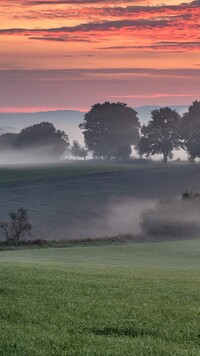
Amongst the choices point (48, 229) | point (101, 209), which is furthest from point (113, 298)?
point (101, 209)

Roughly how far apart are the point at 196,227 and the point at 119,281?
181 feet

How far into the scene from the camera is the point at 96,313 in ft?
60.8

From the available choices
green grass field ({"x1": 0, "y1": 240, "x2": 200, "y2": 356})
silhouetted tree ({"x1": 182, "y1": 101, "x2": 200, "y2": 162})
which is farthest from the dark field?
green grass field ({"x1": 0, "y1": 240, "x2": 200, "y2": 356})

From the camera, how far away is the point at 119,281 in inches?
1028

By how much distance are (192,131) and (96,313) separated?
169 meters

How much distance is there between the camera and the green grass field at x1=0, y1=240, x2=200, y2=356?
1487 centimetres

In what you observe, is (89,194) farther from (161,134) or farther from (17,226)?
(161,134)

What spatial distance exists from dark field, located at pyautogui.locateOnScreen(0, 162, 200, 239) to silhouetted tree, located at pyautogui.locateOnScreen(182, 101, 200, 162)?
52.6 feet

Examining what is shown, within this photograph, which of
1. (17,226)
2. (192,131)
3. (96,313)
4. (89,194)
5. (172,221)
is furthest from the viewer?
(192,131)

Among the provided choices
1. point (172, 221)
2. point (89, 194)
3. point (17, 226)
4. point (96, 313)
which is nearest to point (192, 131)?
point (89, 194)

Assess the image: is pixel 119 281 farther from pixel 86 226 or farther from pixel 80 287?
pixel 86 226

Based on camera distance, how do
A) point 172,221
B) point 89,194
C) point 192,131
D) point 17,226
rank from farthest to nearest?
1. point 192,131
2. point 89,194
3. point 172,221
4. point 17,226

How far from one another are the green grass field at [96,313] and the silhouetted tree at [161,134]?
159318 mm

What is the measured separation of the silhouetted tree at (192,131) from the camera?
183 m
